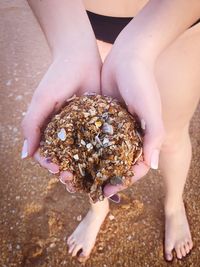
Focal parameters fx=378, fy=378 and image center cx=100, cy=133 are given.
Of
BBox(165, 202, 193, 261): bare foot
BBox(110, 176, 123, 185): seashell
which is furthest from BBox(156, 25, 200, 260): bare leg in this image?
BBox(110, 176, 123, 185): seashell

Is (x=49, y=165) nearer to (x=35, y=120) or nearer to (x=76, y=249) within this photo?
(x=35, y=120)

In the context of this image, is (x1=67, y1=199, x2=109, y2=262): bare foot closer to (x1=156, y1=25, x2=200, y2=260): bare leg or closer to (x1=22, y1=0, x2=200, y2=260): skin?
(x1=156, y1=25, x2=200, y2=260): bare leg

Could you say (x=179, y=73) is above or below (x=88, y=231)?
above

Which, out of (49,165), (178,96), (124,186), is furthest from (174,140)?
(49,165)

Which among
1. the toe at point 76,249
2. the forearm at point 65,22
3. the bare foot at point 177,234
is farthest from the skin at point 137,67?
the toe at point 76,249

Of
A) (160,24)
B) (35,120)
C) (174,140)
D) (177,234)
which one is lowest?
(177,234)
